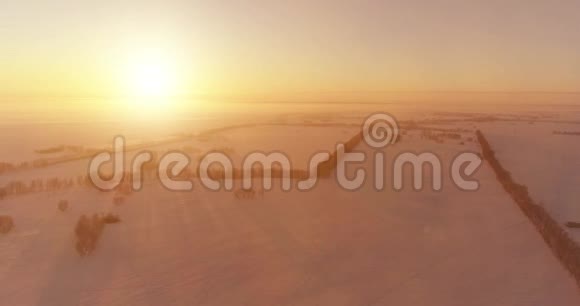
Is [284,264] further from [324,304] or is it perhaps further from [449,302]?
[449,302]

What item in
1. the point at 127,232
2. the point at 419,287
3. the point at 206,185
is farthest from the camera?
the point at 206,185

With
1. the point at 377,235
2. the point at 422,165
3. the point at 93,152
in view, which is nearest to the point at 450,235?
the point at 377,235

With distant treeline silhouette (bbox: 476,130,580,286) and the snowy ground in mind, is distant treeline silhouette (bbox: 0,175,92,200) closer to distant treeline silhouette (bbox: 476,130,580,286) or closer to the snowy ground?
distant treeline silhouette (bbox: 476,130,580,286)

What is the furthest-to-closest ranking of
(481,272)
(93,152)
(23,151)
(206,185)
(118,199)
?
(23,151), (93,152), (206,185), (118,199), (481,272)

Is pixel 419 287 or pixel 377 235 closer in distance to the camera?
pixel 419 287
